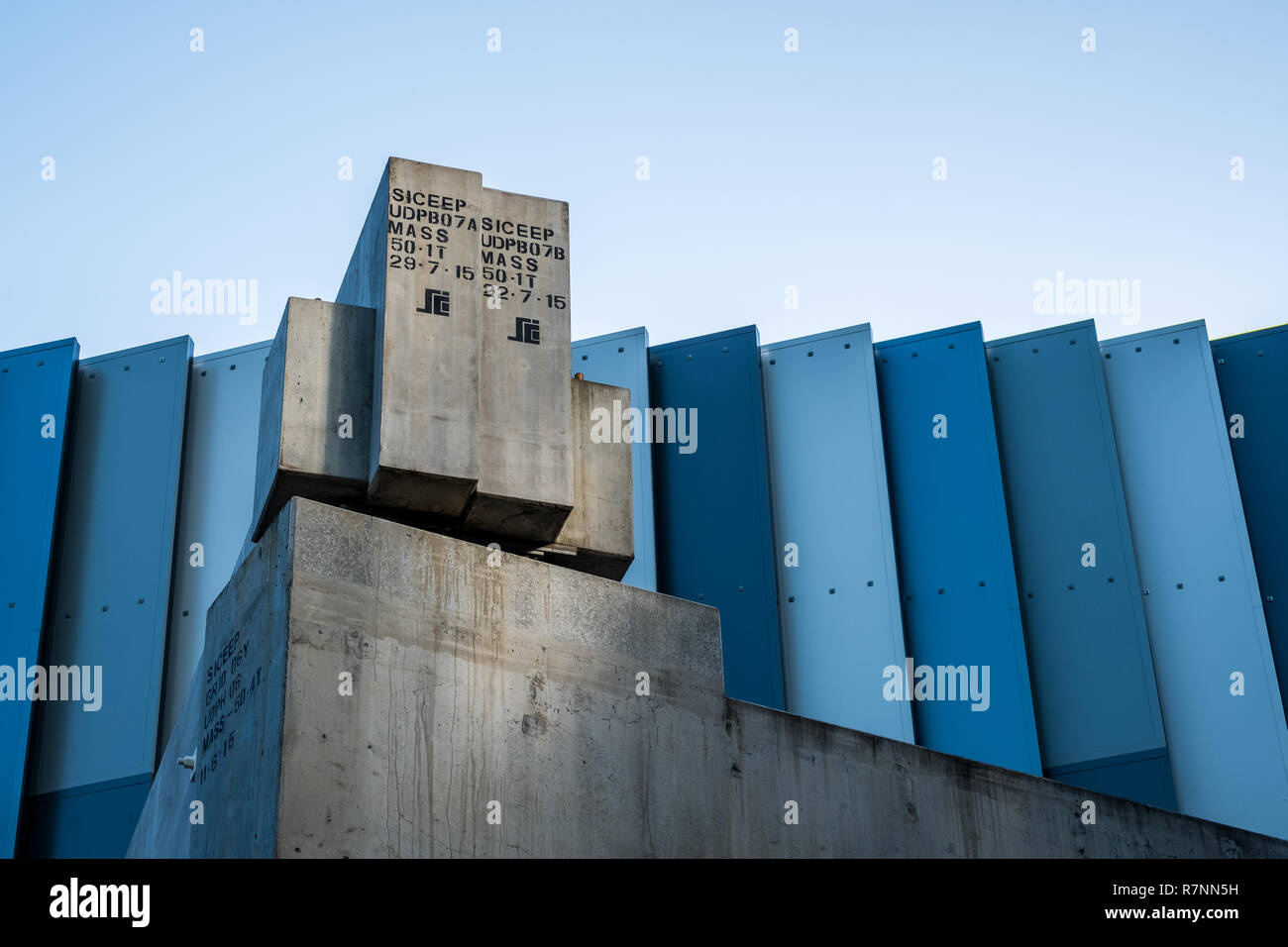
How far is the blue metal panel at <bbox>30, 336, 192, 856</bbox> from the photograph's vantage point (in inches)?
657

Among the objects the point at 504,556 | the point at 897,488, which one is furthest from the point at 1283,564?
the point at 504,556

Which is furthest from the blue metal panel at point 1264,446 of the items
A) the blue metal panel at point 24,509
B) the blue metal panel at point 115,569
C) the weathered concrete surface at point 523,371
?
the blue metal panel at point 24,509

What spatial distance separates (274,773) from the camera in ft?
24.7

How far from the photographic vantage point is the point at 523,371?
9781 millimetres

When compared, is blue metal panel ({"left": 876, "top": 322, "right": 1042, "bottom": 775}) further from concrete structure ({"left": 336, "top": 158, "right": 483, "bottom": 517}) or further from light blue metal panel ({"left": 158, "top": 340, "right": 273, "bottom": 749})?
concrete structure ({"left": 336, "top": 158, "right": 483, "bottom": 517})

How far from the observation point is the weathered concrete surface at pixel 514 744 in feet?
25.6

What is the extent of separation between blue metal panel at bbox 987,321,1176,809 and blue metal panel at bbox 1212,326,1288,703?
4.97 feet

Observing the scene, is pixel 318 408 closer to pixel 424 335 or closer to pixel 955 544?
pixel 424 335

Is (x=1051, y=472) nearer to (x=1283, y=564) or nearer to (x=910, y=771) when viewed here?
(x=1283, y=564)

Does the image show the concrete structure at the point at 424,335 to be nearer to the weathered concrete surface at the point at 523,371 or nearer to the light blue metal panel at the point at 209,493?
the weathered concrete surface at the point at 523,371

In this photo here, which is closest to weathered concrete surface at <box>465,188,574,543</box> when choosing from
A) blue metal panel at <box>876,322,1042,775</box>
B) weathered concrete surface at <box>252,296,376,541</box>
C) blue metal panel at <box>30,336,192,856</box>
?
weathered concrete surface at <box>252,296,376,541</box>

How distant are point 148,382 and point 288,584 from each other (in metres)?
11.9

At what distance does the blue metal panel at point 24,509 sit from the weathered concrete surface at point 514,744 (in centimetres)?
765

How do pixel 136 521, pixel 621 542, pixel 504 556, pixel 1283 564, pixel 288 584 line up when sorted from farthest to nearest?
pixel 136 521 → pixel 1283 564 → pixel 621 542 → pixel 504 556 → pixel 288 584
